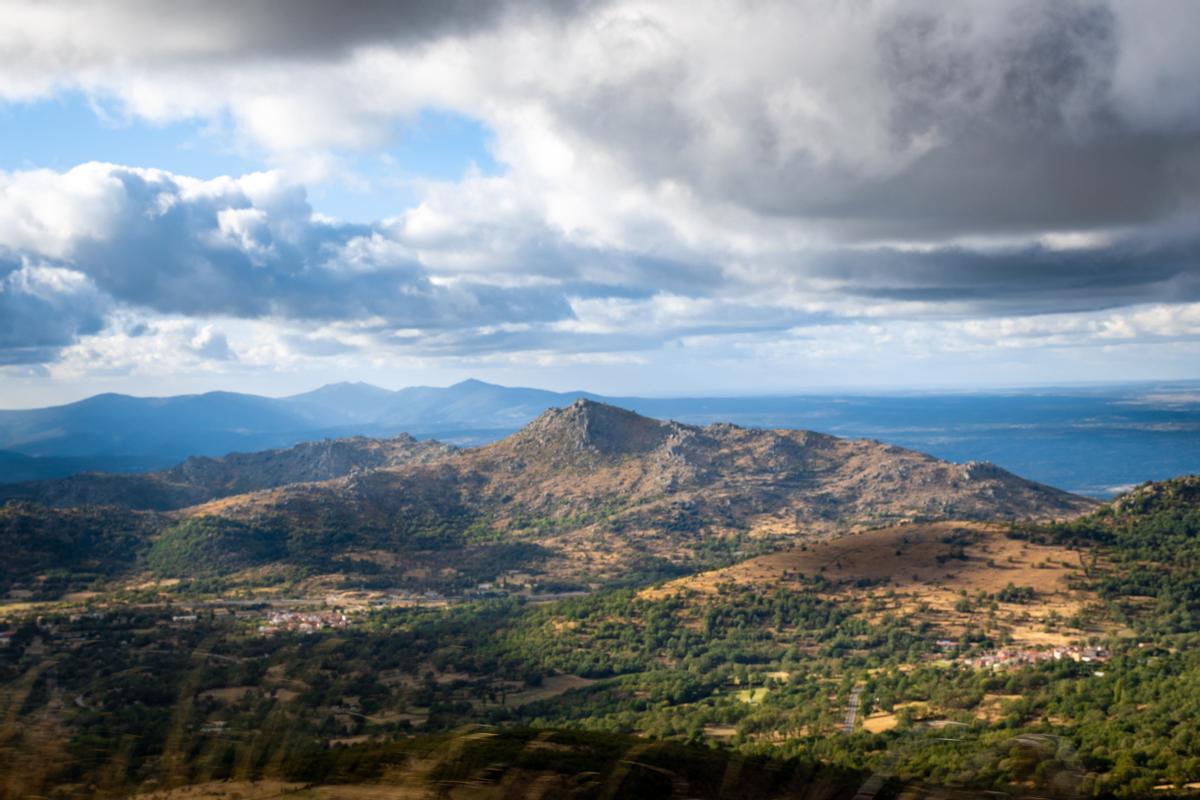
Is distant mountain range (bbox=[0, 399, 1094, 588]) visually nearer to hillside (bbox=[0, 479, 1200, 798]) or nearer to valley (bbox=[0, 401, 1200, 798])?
valley (bbox=[0, 401, 1200, 798])

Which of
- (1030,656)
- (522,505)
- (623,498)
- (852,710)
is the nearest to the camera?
(852,710)

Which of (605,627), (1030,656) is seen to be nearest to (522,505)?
(605,627)

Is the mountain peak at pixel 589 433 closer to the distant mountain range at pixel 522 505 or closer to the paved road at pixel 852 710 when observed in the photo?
the distant mountain range at pixel 522 505

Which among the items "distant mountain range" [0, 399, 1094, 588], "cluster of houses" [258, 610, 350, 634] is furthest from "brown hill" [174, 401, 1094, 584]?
"cluster of houses" [258, 610, 350, 634]

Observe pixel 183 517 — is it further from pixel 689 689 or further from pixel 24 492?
pixel 689 689

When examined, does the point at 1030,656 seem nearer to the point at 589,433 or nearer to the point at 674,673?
the point at 674,673

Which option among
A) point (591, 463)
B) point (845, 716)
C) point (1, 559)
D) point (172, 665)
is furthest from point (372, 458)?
point (845, 716)
